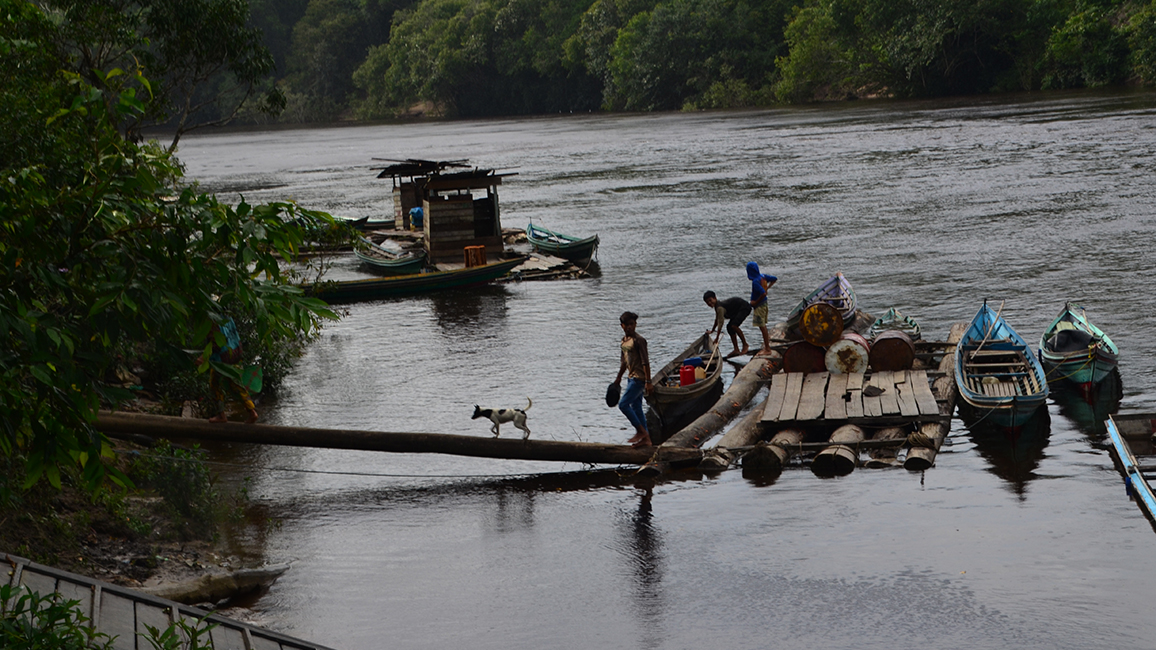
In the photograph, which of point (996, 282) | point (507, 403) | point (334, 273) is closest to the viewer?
point (507, 403)

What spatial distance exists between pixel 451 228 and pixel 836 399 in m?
18.6

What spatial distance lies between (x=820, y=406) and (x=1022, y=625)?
5.68 meters

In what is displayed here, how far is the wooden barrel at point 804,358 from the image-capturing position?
1672cm

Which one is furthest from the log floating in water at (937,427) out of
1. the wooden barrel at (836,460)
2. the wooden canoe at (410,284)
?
the wooden canoe at (410,284)

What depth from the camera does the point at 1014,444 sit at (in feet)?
48.1

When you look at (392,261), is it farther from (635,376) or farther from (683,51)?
(683,51)

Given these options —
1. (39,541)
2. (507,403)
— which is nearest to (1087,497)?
(507,403)

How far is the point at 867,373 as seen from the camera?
16.5 m

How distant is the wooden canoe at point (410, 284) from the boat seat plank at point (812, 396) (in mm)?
14228

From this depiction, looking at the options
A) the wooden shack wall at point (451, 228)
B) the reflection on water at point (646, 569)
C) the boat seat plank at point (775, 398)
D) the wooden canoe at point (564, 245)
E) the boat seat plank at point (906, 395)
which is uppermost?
the wooden shack wall at point (451, 228)

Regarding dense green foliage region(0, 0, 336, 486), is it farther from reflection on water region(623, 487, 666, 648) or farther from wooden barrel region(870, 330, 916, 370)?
wooden barrel region(870, 330, 916, 370)

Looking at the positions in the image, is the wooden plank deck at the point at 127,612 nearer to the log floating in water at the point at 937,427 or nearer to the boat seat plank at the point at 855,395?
the log floating in water at the point at 937,427

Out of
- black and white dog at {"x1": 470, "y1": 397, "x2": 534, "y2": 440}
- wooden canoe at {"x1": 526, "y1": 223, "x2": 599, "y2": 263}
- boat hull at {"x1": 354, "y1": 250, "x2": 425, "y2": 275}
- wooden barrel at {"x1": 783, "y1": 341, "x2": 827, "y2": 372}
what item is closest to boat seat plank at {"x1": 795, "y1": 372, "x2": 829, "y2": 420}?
wooden barrel at {"x1": 783, "y1": 341, "x2": 827, "y2": 372}

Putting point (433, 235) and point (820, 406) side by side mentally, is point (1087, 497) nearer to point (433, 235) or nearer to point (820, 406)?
point (820, 406)
